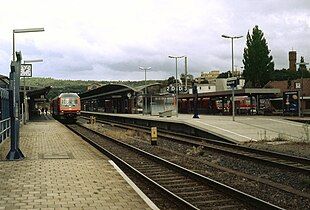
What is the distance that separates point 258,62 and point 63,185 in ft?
230

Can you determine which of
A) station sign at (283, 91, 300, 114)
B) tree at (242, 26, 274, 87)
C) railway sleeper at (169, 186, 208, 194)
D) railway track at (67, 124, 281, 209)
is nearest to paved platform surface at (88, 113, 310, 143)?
railway track at (67, 124, 281, 209)

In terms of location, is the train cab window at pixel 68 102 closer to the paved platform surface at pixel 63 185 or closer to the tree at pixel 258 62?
the paved platform surface at pixel 63 185

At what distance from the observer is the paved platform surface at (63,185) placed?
24.2 feet

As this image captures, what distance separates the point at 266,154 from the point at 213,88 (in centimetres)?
9281

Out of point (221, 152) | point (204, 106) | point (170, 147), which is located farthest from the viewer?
point (204, 106)

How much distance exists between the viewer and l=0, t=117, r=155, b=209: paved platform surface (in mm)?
7378

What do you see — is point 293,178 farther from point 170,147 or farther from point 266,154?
point 170,147

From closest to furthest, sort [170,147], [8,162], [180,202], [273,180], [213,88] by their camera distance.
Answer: [180,202], [273,180], [8,162], [170,147], [213,88]

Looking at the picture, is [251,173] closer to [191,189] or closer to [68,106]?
[191,189]

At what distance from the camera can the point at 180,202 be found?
804 cm

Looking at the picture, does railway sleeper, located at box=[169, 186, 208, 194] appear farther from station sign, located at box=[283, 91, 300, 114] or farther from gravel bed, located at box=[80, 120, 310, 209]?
station sign, located at box=[283, 91, 300, 114]

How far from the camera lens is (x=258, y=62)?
76.0 meters

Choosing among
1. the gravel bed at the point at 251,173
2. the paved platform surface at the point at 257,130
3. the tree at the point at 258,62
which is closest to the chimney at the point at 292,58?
the tree at the point at 258,62

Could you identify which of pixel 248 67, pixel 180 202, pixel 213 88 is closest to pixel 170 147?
pixel 180 202
